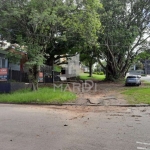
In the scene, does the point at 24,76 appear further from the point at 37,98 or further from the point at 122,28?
the point at 122,28

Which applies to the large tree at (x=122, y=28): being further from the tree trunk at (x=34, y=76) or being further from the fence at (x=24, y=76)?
the tree trunk at (x=34, y=76)

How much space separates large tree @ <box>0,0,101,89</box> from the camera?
55.7 feet

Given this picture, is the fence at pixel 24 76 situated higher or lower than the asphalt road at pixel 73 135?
higher

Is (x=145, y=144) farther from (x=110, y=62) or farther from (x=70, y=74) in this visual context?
(x=70, y=74)

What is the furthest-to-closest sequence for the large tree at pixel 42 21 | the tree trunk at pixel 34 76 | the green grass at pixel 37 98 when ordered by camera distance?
the tree trunk at pixel 34 76 < the large tree at pixel 42 21 < the green grass at pixel 37 98

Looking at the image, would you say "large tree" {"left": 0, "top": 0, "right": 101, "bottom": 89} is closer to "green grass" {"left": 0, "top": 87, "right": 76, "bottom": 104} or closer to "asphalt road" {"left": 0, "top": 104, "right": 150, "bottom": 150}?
"green grass" {"left": 0, "top": 87, "right": 76, "bottom": 104}

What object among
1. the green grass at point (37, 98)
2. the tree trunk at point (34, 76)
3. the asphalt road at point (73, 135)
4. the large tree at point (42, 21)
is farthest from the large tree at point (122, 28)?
the asphalt road at point (73, 135)

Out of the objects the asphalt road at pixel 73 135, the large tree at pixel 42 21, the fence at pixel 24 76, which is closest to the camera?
the asphalt road at pixel 73 135

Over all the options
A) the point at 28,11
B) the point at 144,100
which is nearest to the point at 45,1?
the point at 28,11

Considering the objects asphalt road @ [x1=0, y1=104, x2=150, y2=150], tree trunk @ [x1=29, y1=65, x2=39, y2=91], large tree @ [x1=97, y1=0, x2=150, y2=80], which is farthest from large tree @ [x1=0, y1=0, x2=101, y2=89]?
asphalt road @ [x1=0, y1=104, x2=150, y2=150]

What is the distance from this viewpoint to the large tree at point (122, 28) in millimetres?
27297

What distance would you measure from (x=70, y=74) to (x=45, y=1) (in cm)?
2469

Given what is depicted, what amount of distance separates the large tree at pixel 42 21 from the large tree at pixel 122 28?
7.27m

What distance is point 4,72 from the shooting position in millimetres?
18344
